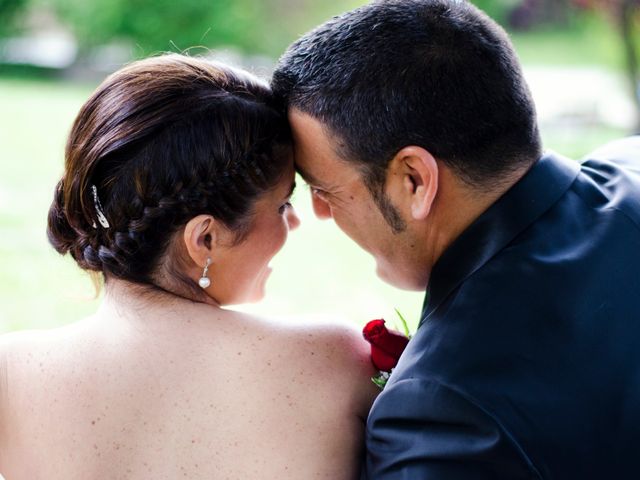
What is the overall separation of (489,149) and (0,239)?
5.02 m

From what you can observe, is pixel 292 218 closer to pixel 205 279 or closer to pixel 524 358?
pixel 205 279

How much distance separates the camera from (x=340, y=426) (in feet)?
5.37

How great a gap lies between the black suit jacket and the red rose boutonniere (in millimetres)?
116

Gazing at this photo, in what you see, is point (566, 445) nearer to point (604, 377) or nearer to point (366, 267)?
point (604, 377)

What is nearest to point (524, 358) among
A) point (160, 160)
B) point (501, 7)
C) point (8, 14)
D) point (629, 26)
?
point (160, 160)

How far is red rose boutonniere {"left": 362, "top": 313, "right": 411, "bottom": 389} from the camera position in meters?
1.69

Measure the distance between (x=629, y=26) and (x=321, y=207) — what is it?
5951mm

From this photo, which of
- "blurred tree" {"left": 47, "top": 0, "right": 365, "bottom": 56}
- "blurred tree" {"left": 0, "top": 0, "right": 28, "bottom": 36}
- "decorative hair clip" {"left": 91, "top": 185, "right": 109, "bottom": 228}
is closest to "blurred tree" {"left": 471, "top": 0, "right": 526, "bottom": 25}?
"blurred tree" {"left": 47, "top": 0, "right": 365, "bottom": 56}

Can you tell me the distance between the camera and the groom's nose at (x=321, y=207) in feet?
6.05

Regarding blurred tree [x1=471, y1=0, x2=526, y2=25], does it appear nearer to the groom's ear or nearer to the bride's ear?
the groom's ear

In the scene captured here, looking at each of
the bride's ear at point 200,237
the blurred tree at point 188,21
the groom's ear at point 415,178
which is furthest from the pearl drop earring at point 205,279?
the blurred tree at point 188,21

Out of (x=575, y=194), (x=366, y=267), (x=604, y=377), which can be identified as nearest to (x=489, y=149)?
(x=575, y=194)

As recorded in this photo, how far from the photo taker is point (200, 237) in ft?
5.36

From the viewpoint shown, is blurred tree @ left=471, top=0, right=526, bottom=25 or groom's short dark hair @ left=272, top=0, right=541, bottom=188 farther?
blurred tree @ left=471, top=0, right=526, bottom=25
